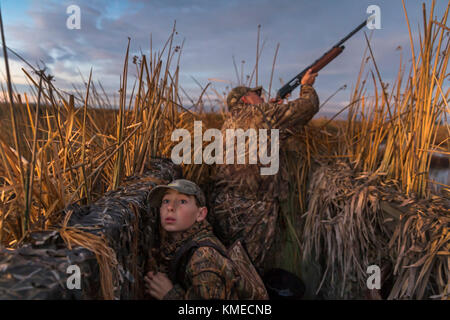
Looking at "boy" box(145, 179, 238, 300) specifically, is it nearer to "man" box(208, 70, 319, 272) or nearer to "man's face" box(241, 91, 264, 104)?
"man" box(208, 70, 319, 272)

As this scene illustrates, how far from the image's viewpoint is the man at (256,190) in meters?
2.32

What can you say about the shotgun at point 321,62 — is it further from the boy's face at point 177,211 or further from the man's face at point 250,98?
the boy's face at point 177,211

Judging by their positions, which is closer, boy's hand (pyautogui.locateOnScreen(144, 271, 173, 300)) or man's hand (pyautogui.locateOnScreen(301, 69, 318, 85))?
boy's hand (pyautogui.locateOnScreen(144, 271, 173, 300))

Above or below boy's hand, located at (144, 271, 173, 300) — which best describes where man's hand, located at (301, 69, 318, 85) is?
above

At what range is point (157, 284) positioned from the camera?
1461 millimetres

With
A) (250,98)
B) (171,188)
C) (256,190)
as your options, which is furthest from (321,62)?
(171,188)

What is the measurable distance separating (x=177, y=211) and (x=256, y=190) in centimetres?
99

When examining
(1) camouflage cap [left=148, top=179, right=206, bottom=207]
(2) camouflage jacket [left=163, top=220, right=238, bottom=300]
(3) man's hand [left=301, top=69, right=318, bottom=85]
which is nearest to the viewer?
(2) camouflage jacket [left=163, top=220, right=238, bottom=300]

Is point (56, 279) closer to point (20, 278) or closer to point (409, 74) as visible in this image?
point (20, 278)

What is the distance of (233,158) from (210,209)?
534 mm

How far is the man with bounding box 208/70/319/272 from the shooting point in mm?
2324

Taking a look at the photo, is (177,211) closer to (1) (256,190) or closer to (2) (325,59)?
(1) (256,190)

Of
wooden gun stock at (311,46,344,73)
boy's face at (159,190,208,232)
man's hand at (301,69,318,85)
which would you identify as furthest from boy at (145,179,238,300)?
wooden gun stock at (311,46,344,73)

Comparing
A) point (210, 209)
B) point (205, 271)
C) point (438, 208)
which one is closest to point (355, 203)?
point (438, 208)
